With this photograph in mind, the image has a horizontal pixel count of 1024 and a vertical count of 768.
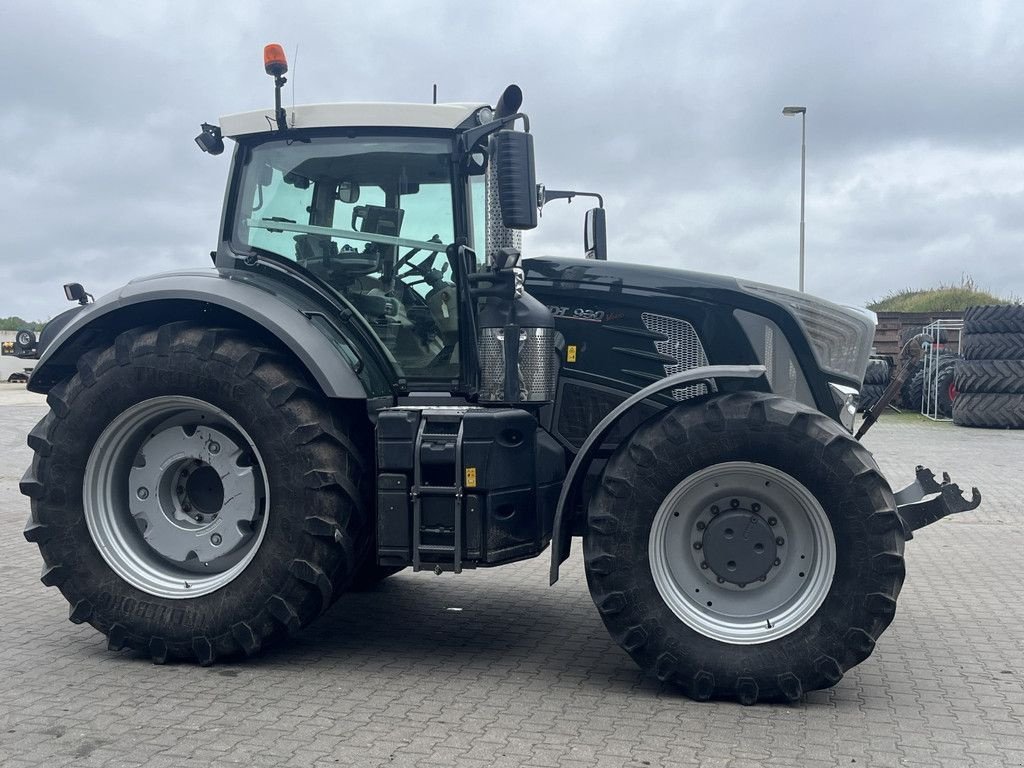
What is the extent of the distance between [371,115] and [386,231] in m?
0.59

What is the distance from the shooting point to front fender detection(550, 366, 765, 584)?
16.0 ft

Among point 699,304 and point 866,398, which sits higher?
point 699,304

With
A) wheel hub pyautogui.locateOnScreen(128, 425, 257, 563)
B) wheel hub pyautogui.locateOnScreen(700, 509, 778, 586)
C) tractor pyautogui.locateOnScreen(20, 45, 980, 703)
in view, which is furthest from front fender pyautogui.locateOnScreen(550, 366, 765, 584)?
wheel hub pyautogui.locateOnScreen(128, 425, 257, 563)

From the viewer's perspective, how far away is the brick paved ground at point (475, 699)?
409 cm

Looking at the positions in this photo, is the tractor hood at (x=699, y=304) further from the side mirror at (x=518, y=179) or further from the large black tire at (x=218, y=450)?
the large black tire at (x=218, y=450)

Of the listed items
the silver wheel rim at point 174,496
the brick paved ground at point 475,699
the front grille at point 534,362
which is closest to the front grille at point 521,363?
the front grille at point 534,362

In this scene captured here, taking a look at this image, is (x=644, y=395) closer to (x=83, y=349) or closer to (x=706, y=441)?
(x=706, y=441)

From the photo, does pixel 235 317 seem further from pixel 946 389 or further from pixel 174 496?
pixel 946 389

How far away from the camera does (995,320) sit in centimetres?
2053

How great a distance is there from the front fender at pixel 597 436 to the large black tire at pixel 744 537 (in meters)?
0.11

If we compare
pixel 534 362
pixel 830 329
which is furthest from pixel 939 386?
pixel 534 362

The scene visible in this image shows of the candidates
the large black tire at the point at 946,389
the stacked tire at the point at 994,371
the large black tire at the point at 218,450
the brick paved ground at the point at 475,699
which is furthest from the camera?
the large black tire at the point at 946,389

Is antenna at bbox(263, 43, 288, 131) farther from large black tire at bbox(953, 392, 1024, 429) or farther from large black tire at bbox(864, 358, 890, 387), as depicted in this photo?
large black tire at bbox(953, 392, 1024, 429)

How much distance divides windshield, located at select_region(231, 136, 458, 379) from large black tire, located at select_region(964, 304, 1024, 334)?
17.8 m
